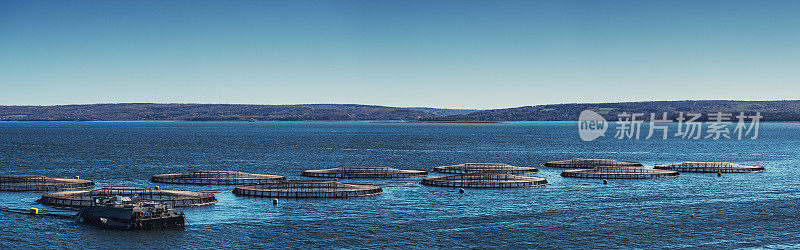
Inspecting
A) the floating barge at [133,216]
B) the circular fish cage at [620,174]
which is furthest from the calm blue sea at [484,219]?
the circular fish cage at [620,174]

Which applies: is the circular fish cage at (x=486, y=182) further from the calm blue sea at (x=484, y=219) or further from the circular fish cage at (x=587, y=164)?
the circular fish cage at (x=587, y=164)

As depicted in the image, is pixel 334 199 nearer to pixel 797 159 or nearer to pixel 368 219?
pixel 368 219

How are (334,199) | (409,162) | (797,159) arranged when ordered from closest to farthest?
1. (334,199)
2. (409,162)
3. (797,159)

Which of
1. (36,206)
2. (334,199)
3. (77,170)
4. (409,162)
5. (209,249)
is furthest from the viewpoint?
(409,162)

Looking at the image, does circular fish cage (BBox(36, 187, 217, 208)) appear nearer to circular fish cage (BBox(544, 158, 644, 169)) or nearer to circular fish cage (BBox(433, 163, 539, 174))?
circular fish cage (BBox(433, 163, 539, 174))

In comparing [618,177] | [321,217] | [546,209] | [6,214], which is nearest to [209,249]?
[321,217]

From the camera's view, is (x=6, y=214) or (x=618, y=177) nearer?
(x=6, y=214)

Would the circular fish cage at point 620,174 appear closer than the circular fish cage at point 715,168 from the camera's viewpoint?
Yes
